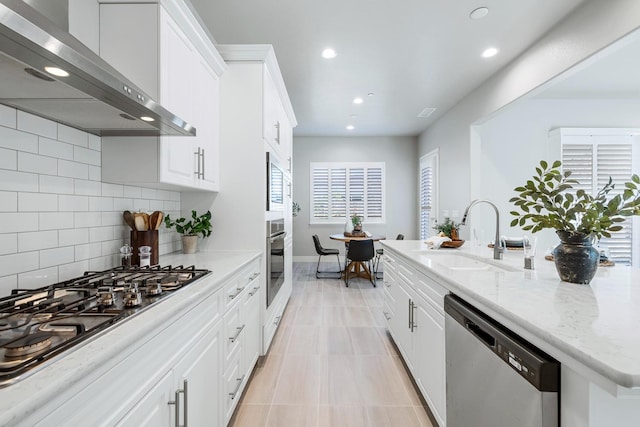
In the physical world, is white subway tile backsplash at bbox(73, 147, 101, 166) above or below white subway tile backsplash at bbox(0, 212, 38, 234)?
above

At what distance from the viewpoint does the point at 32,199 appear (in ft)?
4.36

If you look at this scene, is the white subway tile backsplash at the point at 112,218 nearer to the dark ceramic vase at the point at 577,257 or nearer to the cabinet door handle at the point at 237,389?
the cabinet door handle at the point at 237,389

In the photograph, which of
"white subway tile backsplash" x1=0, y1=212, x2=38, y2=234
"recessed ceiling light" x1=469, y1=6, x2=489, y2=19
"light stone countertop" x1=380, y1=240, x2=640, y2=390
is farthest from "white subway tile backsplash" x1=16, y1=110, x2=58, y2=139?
"recessed ceiling light" x1=469, y1=6, x2=489, y2=19

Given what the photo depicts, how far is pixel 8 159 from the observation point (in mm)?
1228

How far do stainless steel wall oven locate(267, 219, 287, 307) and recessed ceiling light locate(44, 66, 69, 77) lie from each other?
186 centimetres

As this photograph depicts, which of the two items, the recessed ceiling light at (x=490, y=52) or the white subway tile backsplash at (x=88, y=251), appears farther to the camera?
the recessed ceiling light at (x=490, y=52)

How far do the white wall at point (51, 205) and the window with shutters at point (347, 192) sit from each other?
569cm

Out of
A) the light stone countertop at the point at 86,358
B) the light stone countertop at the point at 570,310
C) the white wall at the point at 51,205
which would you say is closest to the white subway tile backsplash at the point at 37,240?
the white wall at the point at 51,205

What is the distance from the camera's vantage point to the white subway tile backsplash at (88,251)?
1581mm

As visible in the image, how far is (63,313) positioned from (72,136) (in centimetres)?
A: 101

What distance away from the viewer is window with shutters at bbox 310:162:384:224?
7.43m

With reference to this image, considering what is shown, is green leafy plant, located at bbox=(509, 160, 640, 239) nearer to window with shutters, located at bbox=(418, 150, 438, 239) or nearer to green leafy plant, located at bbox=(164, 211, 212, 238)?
green leafy plant, located at bbox=(164, 211, 212, 238)

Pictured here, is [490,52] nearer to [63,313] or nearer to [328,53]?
[328,53]

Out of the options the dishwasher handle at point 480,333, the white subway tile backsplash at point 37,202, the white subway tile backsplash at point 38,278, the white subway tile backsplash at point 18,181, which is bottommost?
the dishwasher handle at point 480,333
